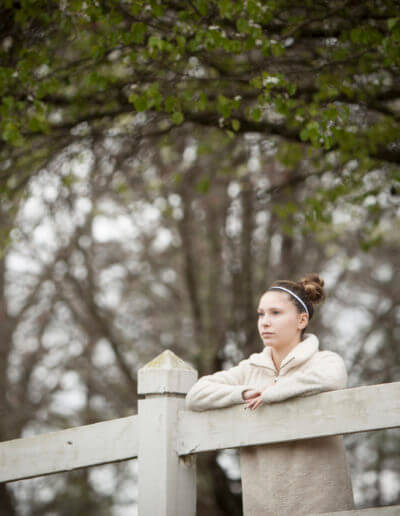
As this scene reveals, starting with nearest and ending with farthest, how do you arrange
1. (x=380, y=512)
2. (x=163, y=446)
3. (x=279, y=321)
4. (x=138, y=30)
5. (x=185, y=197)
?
1. (x=380, y=512)
2. (x=163, y=446)
3. (x=279, y=321)
4. (x=138, y=30)
5. (x=185, y=197)

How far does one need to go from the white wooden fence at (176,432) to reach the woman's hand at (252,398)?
0.03 metres

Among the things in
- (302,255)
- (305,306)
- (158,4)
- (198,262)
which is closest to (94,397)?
(198,262)

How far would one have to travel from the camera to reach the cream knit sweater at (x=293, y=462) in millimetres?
2512

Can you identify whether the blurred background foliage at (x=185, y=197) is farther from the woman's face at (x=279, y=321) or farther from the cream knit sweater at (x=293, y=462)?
the cream knit sweater at (x=293, y=462)

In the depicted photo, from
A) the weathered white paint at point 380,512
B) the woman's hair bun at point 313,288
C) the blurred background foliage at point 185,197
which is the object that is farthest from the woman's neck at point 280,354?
the blurred background foliage at point 185,197

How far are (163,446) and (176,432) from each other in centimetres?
9

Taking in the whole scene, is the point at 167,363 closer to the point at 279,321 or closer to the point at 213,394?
the point at 213,394

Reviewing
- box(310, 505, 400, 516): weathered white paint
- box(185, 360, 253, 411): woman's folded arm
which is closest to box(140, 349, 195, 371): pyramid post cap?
box(185, 360, 253, 411): woman's folded arm

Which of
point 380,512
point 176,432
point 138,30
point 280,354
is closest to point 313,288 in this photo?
point 280,354

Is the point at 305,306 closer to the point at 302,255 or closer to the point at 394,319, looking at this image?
the point at 302,255

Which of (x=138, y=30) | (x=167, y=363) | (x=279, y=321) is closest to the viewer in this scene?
(x=167, y=363)

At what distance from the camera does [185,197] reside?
30.5ft

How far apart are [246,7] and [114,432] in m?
2.89

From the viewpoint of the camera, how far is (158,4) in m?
4.50
